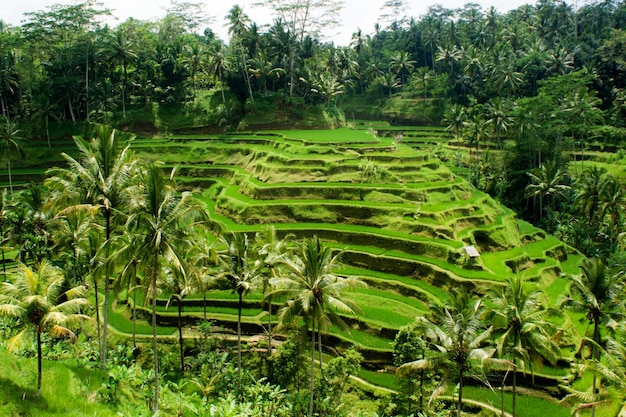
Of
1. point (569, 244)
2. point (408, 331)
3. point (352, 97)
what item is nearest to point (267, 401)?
point (408, 331)

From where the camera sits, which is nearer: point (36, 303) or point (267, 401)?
point (36, 303)

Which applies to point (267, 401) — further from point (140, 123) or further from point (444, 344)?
point (140, 123)

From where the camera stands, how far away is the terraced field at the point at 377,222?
1158 inches

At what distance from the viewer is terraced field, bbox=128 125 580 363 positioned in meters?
29.4

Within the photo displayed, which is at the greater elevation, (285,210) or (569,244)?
(285,210)

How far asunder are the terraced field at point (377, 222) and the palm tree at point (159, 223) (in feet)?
34.3

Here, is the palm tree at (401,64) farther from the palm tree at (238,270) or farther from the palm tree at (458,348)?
the palm tree at (458,348)

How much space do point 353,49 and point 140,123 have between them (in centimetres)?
4739

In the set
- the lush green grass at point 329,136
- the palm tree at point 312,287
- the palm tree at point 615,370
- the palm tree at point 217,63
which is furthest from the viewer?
the palm tree at point 217,63

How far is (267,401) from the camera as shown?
20359 mm

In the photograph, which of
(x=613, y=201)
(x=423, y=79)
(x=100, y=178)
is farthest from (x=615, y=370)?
(x=423, y=79)

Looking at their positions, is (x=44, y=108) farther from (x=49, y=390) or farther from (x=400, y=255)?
(x=49, y=390)

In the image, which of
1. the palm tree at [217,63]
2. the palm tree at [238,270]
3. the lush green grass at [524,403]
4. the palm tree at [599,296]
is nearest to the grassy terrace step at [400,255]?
the lush green grass at [524,403]

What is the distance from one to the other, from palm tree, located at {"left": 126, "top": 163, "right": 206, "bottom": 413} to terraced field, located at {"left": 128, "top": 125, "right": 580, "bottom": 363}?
411 inches
